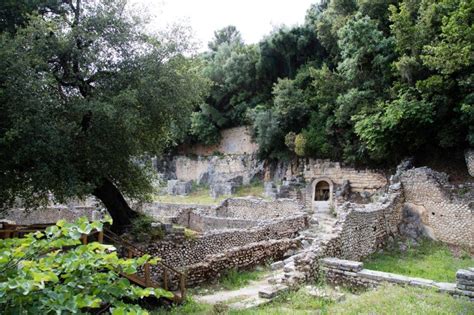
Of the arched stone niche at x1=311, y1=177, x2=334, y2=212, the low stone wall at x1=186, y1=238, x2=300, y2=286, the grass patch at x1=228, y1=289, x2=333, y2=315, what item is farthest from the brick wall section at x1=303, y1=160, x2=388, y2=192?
the grass patch at x1=228, y1=289, x2=333, y2=315

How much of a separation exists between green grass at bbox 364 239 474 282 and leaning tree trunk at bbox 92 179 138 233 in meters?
8.75

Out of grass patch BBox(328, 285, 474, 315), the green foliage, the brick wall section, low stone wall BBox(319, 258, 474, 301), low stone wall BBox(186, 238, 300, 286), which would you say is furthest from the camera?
the brick wall section

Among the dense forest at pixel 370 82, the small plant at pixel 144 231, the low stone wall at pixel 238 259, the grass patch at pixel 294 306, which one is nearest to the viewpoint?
the grass patch at pixel 294 306

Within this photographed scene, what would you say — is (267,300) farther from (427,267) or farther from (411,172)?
(411,172)

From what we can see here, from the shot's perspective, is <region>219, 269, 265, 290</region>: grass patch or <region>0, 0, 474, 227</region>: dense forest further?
<region>219, 269, 265, 290</region>: grass patch

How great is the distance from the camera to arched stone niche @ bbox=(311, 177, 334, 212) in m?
25.2

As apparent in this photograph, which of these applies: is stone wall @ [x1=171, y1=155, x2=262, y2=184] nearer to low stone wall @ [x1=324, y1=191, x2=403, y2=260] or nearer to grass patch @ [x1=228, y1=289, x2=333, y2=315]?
low stone wall @ [x1=324, y1=191, x2=403, y2=260]

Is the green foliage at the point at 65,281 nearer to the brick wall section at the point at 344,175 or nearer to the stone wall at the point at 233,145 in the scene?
the brick wall section at the point at 344,175

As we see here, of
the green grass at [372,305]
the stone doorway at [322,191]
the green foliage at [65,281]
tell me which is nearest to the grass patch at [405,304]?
the green grass at [372,305]

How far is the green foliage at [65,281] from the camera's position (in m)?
2.75

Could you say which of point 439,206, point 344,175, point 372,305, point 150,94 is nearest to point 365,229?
point 439,206

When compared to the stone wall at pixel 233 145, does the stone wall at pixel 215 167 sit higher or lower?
lower

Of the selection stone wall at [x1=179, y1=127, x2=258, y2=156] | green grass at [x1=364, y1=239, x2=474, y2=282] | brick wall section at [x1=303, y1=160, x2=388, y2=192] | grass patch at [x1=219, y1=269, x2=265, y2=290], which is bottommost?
grass patch at [x1=219, y1=269, x2=265, y2=290]

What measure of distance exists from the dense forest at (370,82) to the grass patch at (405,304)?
1154 centimetres
